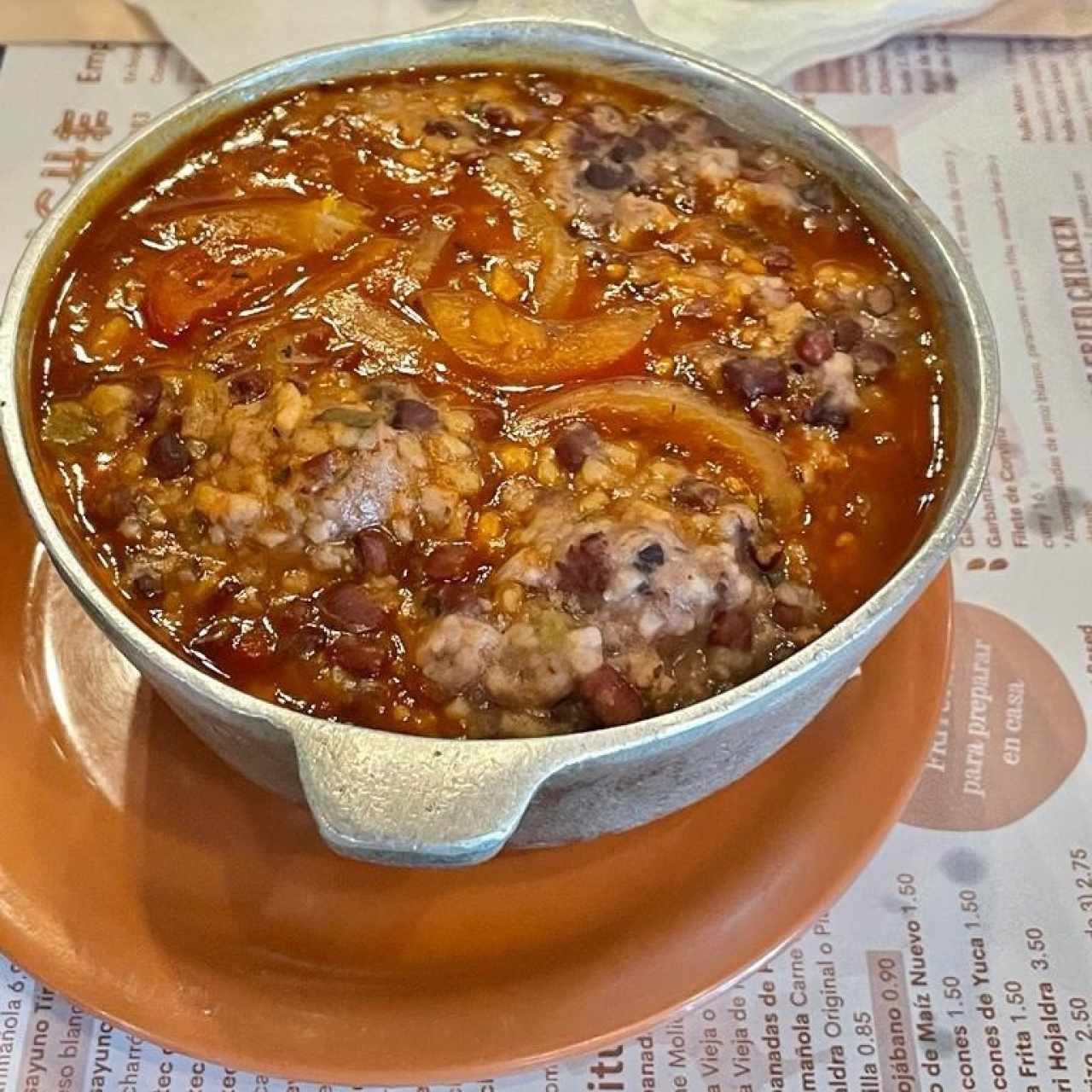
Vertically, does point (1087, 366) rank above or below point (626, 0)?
below

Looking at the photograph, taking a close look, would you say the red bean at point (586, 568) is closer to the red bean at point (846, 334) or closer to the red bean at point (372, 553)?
the red bean at point (372, 553)

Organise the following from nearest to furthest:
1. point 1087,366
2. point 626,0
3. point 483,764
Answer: point 483,764 → point 626,0 → point 1087,366

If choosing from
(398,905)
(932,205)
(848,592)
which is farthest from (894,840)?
(932,205)

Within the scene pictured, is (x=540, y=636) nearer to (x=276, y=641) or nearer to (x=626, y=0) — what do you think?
(x=276, y=641)

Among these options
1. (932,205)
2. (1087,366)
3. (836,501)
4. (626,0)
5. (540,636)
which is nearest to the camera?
(540,636)

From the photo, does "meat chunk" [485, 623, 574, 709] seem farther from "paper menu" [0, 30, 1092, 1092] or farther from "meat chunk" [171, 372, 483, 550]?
"paper menu" [0, 30, 1092, 1092]

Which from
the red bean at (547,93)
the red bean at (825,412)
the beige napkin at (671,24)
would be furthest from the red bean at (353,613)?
the beige napkin at (671,24)

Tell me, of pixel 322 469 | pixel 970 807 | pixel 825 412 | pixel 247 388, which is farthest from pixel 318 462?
pixel 970 807
